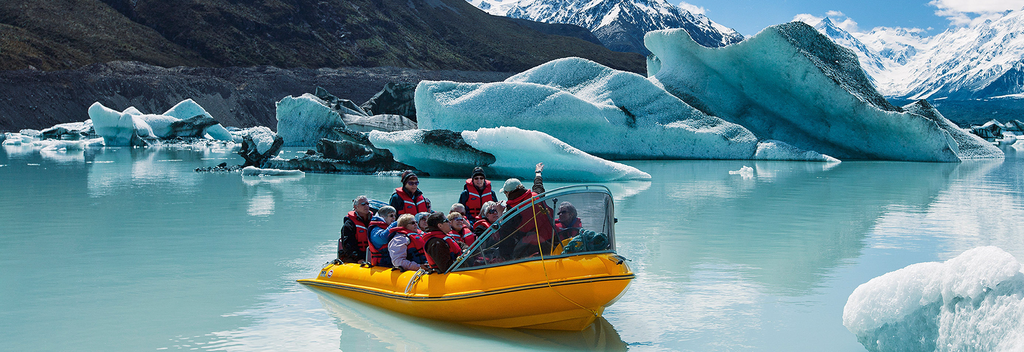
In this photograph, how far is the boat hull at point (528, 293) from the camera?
431 cm

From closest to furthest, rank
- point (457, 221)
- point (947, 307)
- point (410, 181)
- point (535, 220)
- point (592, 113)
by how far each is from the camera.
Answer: point (947, 307)
point (535, 220)
point (457, 221)
point (410, 181)
point (592, 113)

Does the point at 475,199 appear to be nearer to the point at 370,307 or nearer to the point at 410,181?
the point at 410,181

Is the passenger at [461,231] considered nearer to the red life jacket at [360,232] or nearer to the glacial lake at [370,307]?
the glacial lake at [370,307]

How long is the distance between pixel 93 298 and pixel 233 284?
94cm

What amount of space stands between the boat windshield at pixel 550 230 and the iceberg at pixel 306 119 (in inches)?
1059

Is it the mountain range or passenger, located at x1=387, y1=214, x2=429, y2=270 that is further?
the mountain range

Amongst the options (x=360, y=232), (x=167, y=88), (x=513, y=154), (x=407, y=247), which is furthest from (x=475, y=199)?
(x=167, y=88)

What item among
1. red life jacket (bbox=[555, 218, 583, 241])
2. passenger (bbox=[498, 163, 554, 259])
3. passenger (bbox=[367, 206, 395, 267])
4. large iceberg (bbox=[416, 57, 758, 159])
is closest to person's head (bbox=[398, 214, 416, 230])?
passenger (bbox=[367, 206, 395, 267])

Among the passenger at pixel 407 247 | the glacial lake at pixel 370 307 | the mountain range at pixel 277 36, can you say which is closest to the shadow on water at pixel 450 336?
the glacial lake at pixel 370 307

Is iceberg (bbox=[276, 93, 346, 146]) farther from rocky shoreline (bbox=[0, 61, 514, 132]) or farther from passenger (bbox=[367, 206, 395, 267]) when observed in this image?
passenger (bbox=[367, 206, 395, 267])

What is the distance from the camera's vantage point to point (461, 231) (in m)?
5.17

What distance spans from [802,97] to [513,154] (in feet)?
38.0

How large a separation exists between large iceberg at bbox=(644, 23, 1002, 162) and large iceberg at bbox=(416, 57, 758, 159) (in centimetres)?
216

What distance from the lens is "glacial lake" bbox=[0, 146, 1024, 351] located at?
4.45 meters
